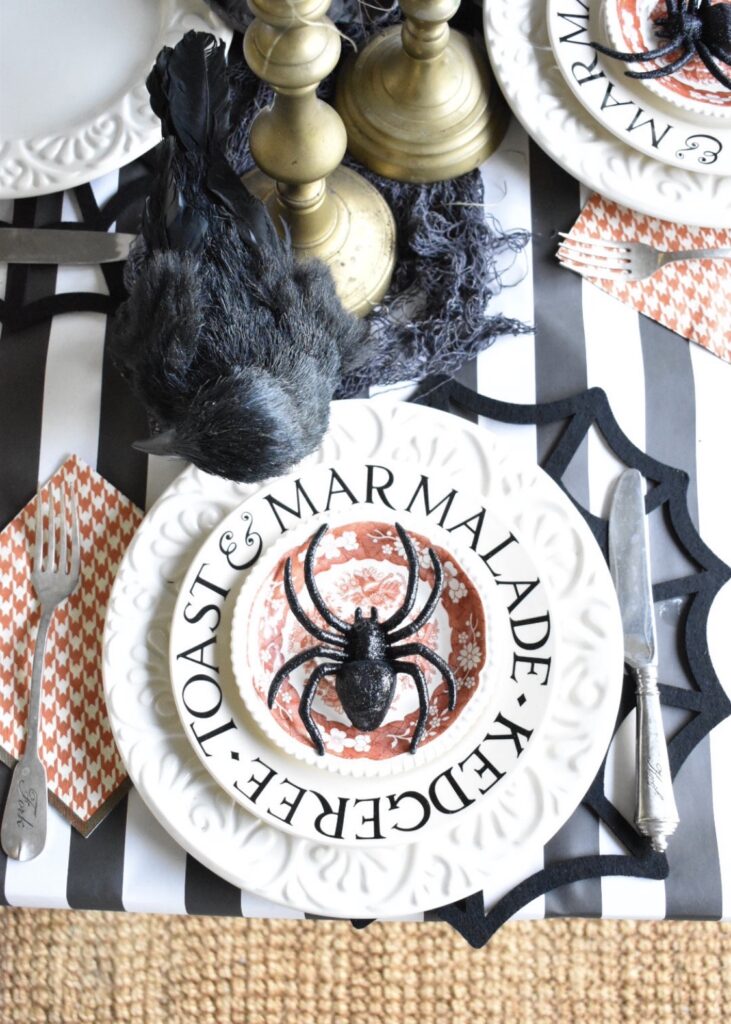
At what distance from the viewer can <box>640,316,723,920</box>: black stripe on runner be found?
0.79m

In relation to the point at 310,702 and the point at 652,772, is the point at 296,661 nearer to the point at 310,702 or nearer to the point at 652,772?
the point at 310,702

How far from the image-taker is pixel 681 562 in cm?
83

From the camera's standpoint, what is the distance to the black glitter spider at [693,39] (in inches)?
31.5

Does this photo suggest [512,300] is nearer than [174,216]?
No

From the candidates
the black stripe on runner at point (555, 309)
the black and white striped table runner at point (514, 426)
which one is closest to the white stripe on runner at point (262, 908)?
the black and white striped table runner at point (514, 426)

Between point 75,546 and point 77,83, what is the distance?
1.42 feet

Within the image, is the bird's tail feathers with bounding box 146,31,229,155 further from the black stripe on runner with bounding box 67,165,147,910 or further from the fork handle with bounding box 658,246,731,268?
the fork handle with bounding box 658,246,731,268

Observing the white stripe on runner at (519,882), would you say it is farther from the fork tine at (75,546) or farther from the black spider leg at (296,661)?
the fork tine at (75,546)

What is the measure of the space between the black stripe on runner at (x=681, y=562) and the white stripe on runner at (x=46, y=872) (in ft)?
1.65

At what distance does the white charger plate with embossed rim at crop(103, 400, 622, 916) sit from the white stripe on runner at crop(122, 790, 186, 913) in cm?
5

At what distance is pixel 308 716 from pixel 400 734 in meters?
0.07

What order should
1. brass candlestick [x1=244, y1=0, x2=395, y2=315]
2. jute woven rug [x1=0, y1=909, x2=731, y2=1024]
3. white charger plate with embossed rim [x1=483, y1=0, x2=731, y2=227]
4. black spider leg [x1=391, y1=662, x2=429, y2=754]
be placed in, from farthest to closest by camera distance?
jute woven rug [x1=0, y1=909, x2=731, y2=1024]
white charger plate with embossed rim [x1=483, y1=0, x2=731, y2=227]
black spider leg [x1=391, y1=662, x2=429, y2=754]
brass candlestick [x1=244, y1=0, x2=395, y2=315]

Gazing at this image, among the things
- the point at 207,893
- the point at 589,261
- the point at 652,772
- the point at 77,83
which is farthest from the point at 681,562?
the point at 77,83

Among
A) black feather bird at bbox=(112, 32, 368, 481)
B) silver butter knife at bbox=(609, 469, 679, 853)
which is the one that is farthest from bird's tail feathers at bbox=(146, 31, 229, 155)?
silver butter knife at bbox=(609, 469, 679, 853)
